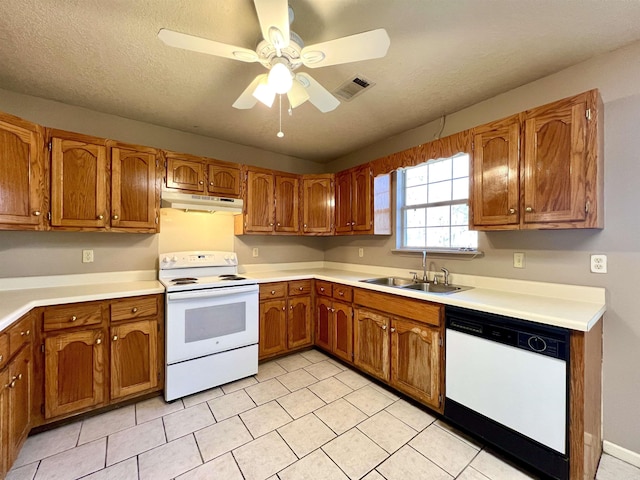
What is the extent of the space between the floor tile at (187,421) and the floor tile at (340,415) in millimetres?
810

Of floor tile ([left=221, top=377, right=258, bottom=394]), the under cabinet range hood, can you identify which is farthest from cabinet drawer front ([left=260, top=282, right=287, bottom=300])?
the under cabinet range hood

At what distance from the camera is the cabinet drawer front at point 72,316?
73.8 inches

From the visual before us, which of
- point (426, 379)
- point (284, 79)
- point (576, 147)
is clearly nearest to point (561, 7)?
point (576, 147)

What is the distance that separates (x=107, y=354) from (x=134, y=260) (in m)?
0.93

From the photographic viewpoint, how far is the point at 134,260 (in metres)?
2.69

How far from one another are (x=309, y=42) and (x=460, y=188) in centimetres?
181

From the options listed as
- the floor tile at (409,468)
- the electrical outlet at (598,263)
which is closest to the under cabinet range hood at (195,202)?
the floor tile at (409,468)

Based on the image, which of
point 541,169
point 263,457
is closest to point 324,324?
point 263,457

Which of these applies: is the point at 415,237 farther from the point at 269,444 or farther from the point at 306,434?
the point at 269,444

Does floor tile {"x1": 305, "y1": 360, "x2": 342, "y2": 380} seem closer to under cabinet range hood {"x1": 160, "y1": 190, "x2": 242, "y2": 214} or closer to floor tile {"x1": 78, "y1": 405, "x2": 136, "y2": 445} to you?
floor tile {"x1": 78, "y1": 405, "x2": 136, "y2": 445}

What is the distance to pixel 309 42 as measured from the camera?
5.28 ft

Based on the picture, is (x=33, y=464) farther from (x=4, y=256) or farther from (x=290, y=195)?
(x=290, y=195)

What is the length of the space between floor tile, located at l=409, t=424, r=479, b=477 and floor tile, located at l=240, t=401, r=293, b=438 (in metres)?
0.90

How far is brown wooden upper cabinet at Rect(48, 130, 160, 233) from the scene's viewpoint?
6.97ft
